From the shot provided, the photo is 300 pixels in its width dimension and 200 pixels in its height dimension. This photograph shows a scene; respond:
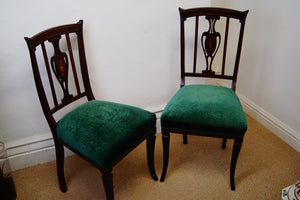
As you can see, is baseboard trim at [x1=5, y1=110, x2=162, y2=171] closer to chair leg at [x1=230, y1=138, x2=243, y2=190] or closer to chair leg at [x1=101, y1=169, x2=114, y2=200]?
chair leg at [x1=101, y1=169, x2=114, y2=200]

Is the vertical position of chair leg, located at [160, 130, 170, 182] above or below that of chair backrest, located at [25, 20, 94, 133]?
below

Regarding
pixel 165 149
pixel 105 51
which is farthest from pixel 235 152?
pixel 105 51

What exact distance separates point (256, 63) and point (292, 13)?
49 centimetres

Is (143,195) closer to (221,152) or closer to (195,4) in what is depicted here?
(221,152)

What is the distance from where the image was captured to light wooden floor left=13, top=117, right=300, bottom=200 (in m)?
1.39

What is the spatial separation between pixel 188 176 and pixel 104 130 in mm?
711

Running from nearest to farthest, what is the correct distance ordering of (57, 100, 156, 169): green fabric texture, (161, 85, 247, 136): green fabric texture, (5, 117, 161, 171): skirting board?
1. (57, 100, 156, 169): green fabric texture
2. (161, 85, 247, 136): green fabric texture
3. (5, 117, 161, 171): skirting board

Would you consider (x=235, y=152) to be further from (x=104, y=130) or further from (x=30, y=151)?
(x=30, y=151)

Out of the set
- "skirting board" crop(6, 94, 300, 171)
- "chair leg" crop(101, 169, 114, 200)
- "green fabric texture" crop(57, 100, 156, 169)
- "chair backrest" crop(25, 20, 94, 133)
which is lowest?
"skirting board" crop(6, 94, 300, 171)

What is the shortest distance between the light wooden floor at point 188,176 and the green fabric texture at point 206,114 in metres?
0.41

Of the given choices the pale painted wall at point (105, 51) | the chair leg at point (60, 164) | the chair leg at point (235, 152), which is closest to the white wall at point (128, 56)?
the pale painted wall at point (105, 51)

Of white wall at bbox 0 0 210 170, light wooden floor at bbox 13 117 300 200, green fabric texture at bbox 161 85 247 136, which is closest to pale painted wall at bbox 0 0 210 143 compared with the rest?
white wall at bbox 0 0 210 170

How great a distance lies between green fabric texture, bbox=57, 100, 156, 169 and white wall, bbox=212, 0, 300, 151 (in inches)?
44.0

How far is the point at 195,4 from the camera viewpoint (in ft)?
5.36
